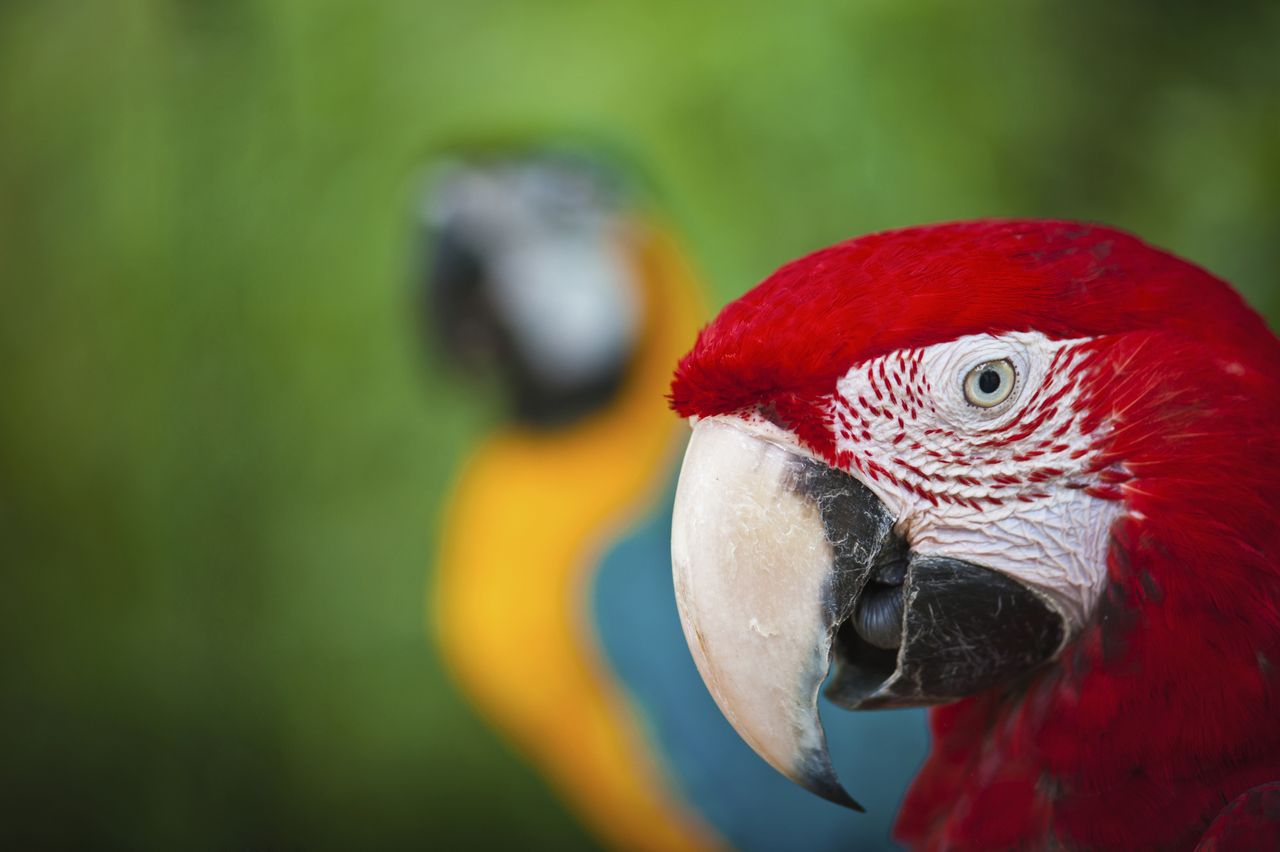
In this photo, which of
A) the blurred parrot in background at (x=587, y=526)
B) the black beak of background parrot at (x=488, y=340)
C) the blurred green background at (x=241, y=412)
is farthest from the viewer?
the blurred green background at (x=241, y=412)

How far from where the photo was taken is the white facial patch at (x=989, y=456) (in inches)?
24.9

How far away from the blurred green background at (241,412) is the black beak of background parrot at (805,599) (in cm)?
144

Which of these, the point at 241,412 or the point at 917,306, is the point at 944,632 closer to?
the point at 917,306

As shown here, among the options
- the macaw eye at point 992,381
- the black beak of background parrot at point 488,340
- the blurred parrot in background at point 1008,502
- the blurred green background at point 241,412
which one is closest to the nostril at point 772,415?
the blurred parrot in background at point 1008,502

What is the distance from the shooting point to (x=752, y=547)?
0.62 metres

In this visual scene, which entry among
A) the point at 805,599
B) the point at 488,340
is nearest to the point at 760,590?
the point at 805,599

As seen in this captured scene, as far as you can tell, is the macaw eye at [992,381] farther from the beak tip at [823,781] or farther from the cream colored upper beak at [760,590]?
the beak tip at [823,781]

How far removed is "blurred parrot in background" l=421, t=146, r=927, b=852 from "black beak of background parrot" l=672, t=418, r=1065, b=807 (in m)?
→ 0.78

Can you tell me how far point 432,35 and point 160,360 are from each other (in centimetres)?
95

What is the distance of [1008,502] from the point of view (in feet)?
2.14

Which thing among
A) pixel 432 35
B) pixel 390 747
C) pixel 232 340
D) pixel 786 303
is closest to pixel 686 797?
pixel 390 747

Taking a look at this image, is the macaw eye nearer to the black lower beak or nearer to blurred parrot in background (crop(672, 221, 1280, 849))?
blurred parrot in background (crop(672, 221, 1280, 849))

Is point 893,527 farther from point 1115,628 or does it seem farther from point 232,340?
point 232,340

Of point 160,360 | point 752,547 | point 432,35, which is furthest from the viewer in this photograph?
point 160,360
